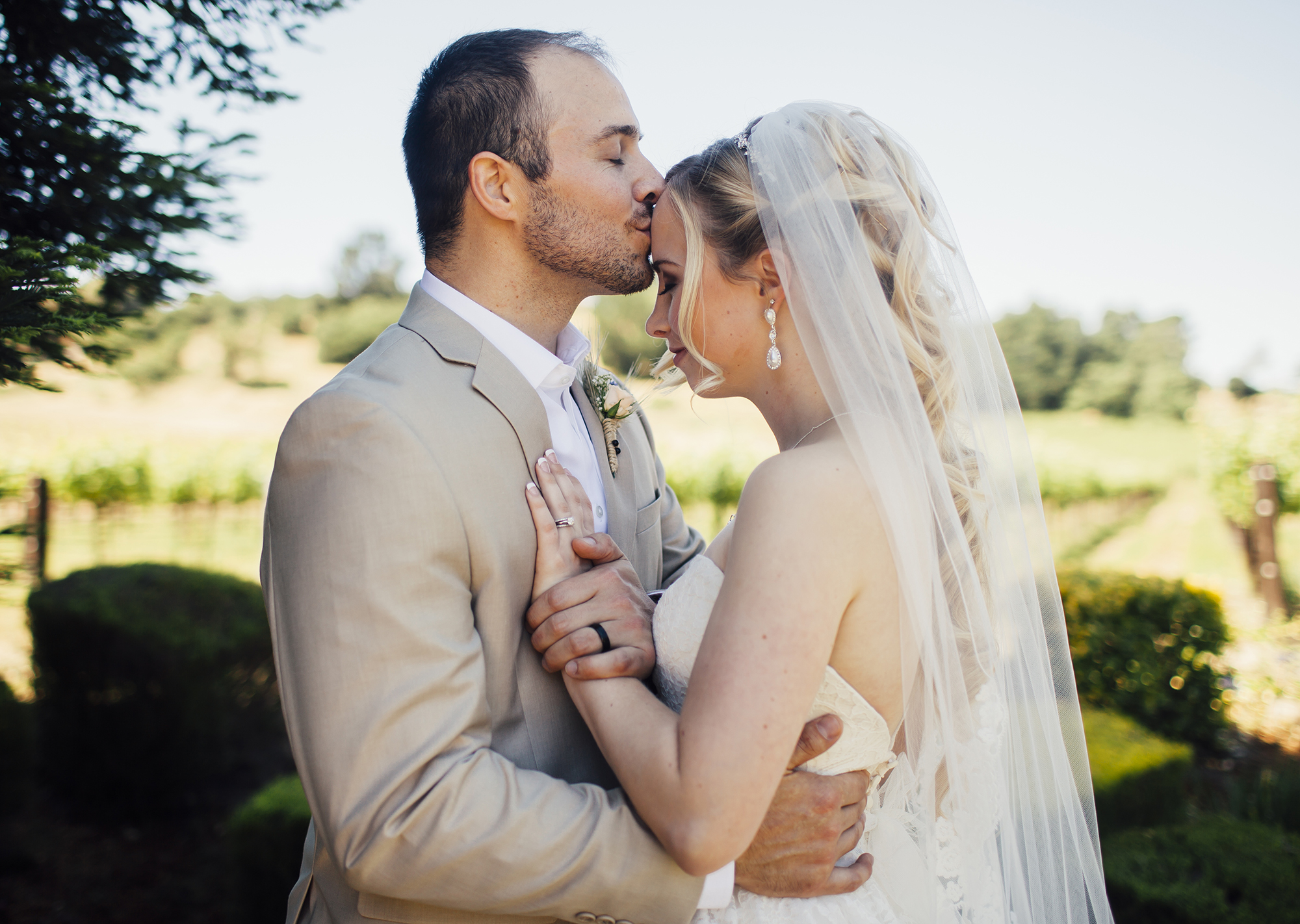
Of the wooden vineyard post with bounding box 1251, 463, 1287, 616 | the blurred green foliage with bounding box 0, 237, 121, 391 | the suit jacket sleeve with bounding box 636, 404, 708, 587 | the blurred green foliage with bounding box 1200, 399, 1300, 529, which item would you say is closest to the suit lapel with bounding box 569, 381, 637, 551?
the suit jacket sleeve with bounding box 636, 404, 708, 587

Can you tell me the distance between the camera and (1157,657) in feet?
21.3

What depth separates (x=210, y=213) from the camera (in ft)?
10.4

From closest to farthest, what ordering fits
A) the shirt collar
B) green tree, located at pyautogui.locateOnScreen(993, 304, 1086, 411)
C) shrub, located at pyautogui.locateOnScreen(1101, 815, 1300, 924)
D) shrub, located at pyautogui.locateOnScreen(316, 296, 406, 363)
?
the shirt collar
shrub, located at pyautogui.locateOnScreen(1101, 815, 1300, 924)
shrub, located at pyautogui.locateOnScreen(316, 296, 406, 363)
green tree, located at pyautogui.locateOnScreen(993, 304, 1086, 411)

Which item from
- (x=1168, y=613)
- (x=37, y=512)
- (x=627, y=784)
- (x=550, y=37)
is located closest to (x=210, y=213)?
(x=550, y=37)

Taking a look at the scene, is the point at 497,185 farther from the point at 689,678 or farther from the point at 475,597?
the point at 689,678

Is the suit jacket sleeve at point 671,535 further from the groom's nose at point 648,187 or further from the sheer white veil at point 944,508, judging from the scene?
the sheer white veil at point 944,508

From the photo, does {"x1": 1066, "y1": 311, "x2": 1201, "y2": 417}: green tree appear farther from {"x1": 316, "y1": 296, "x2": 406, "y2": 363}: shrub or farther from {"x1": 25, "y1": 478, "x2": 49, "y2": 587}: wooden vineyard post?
{"x1": 25, "y1": 478, "x2": 49, "y2": 587}: wooden vineyard post

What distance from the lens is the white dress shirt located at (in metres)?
2.22

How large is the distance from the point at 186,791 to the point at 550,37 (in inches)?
201

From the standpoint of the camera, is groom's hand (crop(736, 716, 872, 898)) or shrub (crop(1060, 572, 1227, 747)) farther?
shrub (crop(1060, 572, 1227, 747))

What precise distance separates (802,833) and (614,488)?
1.05 metres

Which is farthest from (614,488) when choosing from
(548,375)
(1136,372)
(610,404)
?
(1136,372)

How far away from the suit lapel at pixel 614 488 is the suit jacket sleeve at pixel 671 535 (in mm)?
294

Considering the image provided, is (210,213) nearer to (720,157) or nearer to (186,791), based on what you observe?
(720,157)
